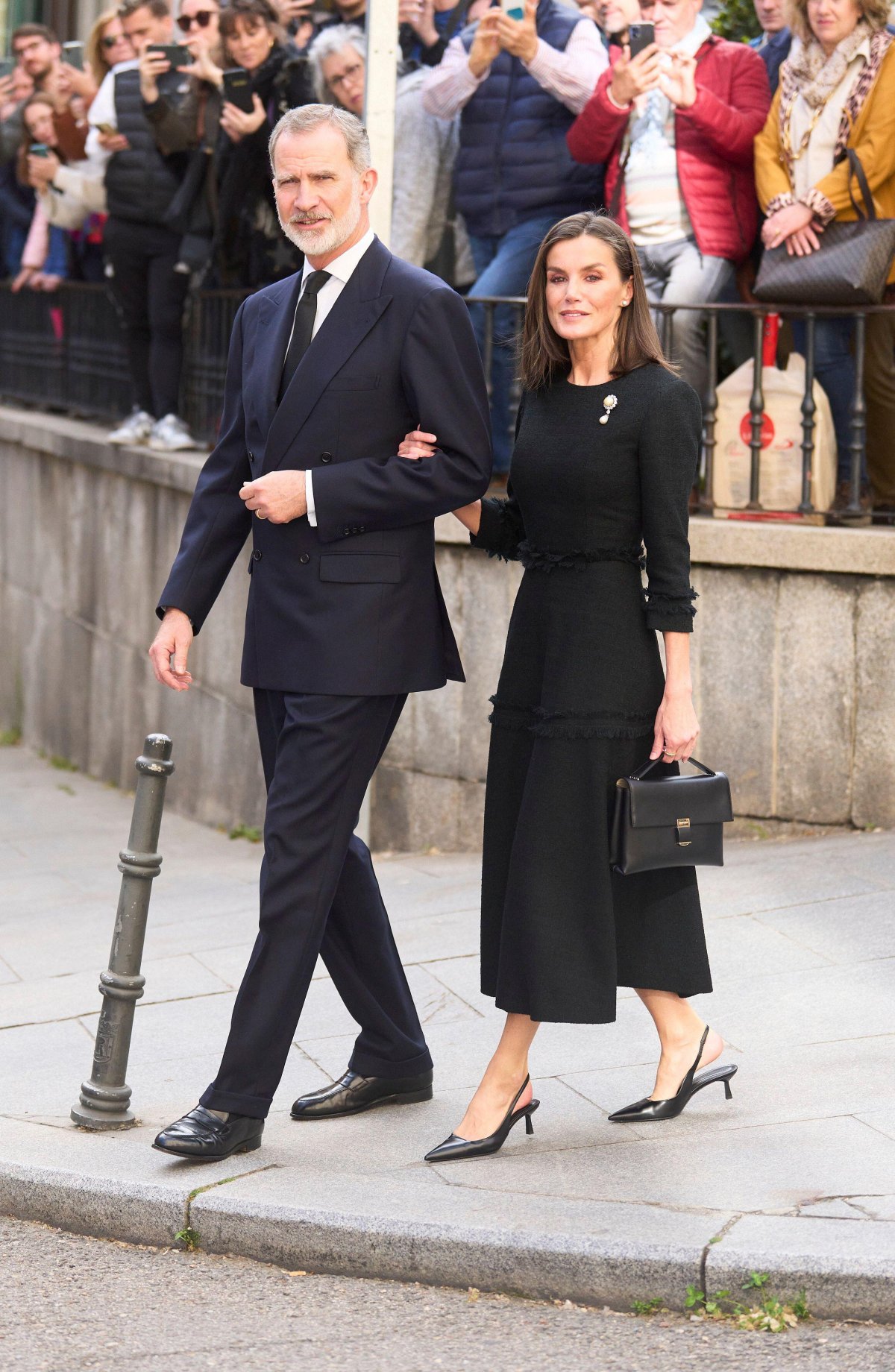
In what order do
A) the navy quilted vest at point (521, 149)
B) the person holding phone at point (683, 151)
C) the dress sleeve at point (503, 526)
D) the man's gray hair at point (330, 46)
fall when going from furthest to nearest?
the man's gray hair at point (330, 46), the navy quilted vest at point (521, 149), the person holding phone at point (683, 151), the dress sleeve at point (503, 526)

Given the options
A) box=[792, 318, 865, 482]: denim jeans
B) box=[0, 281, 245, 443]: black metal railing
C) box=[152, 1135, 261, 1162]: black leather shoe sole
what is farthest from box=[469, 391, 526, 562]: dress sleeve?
box=[0, 281, 245, 443]: black metal railing

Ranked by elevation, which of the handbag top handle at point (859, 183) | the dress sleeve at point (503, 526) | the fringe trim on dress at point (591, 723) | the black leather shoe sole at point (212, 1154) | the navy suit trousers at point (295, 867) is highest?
the handbag top handle at point (859, 183)

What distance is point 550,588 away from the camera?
4375mm

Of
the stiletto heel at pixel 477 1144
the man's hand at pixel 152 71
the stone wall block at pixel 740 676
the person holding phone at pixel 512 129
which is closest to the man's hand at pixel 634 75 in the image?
the person holding phone at pixel 512 129

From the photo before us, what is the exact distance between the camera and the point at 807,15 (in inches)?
278

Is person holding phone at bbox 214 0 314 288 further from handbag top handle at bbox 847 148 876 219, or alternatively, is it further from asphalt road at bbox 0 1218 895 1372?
asphalt road at bbox 0 1218 895 1372

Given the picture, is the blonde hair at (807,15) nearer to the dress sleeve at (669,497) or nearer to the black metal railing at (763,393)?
the black metal railing at (763,393)

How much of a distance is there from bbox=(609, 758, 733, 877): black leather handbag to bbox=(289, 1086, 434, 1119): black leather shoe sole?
0.89 meters

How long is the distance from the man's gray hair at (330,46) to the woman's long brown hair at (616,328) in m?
4.35

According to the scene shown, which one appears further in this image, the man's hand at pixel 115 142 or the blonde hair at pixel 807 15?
the man's hand at pixel 115 142

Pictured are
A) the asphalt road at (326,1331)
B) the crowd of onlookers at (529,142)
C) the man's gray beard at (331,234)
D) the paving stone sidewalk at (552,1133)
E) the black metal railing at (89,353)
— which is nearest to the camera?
the asphalt road at (326,1331)

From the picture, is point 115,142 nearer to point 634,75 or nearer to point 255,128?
point 255,128

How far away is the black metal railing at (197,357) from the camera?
7.25m

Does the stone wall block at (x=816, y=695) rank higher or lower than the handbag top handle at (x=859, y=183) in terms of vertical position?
lower
